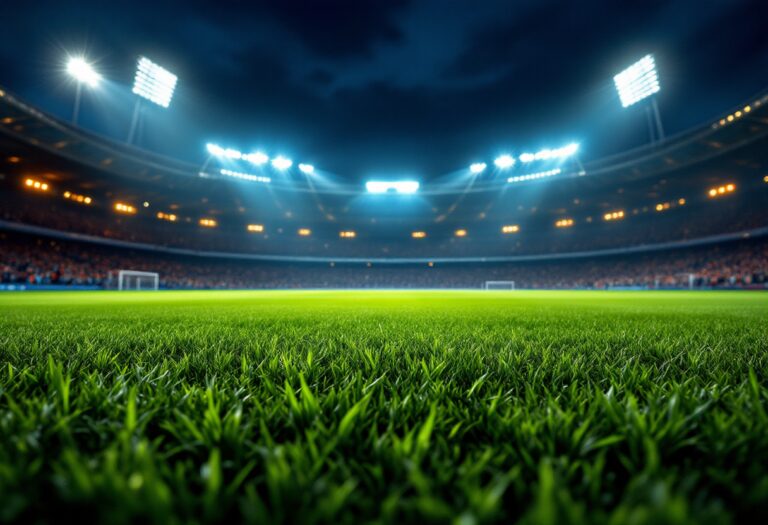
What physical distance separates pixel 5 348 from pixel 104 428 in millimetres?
2190

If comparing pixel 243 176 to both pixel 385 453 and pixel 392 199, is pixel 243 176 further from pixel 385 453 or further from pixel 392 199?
pixel 385 453

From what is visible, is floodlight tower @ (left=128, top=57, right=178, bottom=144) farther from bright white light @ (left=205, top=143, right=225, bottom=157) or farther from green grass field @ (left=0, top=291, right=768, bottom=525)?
green grass field @ (left=0, top=291, right=768, bottom=525)

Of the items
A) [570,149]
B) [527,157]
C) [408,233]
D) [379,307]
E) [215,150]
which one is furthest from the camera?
[408,233]

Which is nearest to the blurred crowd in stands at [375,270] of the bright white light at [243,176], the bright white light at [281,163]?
the bright white light at [243,176]

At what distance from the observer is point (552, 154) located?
3934cm

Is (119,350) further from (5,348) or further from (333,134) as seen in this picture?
(333,134)

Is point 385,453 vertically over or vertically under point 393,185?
under

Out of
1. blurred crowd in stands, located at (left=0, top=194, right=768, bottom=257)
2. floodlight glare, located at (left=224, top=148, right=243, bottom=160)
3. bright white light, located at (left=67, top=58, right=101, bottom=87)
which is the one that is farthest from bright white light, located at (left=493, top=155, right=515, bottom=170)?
bright white light, located at (left=67, top=58, right=101, bottom=87)

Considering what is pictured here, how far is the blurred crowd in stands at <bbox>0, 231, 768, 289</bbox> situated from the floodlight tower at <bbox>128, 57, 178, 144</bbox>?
44.0 feet

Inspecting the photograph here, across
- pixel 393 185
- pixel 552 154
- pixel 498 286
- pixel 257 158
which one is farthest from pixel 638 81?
pixel 257 158

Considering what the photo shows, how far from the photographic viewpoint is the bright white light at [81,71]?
1080 inches

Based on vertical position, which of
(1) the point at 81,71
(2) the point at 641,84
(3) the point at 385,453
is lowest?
(3) the point at 385,453

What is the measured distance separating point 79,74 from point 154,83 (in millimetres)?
5551

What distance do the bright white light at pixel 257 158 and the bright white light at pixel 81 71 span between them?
15.4 metres
